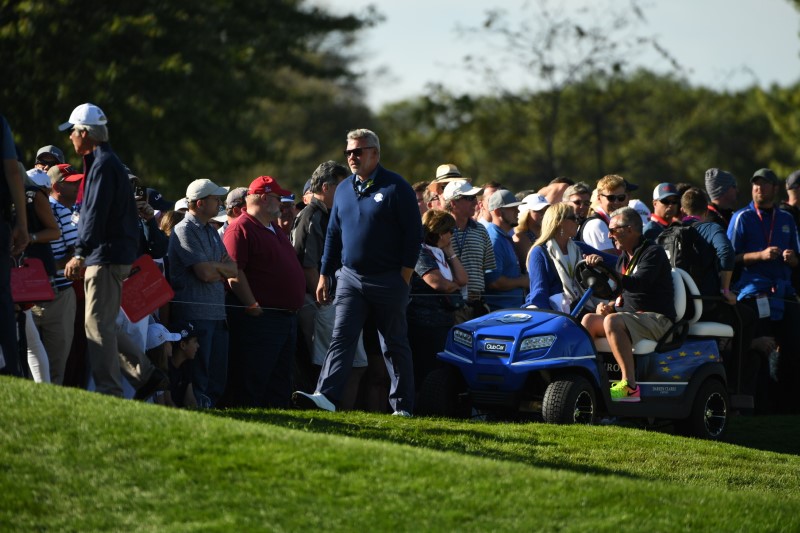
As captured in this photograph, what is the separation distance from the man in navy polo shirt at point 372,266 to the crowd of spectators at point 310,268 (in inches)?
0.6

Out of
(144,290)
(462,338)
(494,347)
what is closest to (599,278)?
(494,347)

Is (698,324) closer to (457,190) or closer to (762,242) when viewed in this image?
(457,190)

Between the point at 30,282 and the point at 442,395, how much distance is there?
12.6 ft

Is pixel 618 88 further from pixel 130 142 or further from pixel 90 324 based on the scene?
pixel 90 324

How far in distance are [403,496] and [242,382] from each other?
16.7 ft

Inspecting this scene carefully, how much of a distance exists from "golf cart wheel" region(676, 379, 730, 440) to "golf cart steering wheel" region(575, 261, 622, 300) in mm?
1398

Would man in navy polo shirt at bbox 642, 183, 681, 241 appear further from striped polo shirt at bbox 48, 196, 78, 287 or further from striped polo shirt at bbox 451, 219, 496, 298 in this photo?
striped polo shirt at bbox 48, 196, 78, 287

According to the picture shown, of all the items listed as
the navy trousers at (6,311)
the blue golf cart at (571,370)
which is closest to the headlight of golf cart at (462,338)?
the blue golf cart at (571,370)

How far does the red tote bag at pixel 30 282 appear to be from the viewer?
10.5 meters

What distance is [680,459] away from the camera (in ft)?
36.9

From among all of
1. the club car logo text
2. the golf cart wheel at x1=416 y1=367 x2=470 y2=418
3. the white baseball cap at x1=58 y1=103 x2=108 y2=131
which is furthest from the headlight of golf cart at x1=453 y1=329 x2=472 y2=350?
the white baseball cap at x1=58 y1=103 x2=108 y2=131

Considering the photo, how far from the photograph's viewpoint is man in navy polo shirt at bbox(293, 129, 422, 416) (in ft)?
38.4

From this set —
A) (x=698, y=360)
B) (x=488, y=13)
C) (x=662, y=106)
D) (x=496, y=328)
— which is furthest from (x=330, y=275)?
(x=662, y=106)

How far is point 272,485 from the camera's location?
815cm
